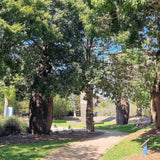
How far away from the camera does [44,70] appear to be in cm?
1341

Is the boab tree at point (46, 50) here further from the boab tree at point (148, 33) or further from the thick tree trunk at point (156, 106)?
the thick tree trunk at point (156, 106)

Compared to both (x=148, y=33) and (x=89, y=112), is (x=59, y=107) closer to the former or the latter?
(x=89, y=112)

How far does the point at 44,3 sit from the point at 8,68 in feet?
12.8

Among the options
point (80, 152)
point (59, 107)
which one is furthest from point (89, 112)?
point (59, 107)

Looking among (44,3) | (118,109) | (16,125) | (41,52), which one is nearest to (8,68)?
(41,52)

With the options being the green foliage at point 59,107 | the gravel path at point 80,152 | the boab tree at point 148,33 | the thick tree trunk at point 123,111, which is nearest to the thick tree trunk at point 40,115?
the gravel path at point 80,152

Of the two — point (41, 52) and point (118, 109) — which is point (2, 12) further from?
point (118, 109)

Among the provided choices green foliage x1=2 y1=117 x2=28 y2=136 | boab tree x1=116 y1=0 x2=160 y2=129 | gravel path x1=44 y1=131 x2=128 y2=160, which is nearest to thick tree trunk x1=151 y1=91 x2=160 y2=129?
boab tree x1=116 y1=0 x2=160 y2=129

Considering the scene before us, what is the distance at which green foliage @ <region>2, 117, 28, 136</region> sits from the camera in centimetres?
1431

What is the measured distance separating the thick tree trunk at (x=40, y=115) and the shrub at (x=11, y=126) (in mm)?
1613

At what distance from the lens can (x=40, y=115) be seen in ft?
44.5

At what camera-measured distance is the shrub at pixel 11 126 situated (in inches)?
563

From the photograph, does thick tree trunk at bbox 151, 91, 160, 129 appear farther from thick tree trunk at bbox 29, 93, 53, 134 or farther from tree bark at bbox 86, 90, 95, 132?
thick tree trunk at bbox 29, 93, 53, 134

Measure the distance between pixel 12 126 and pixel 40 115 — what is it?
2556 mm
